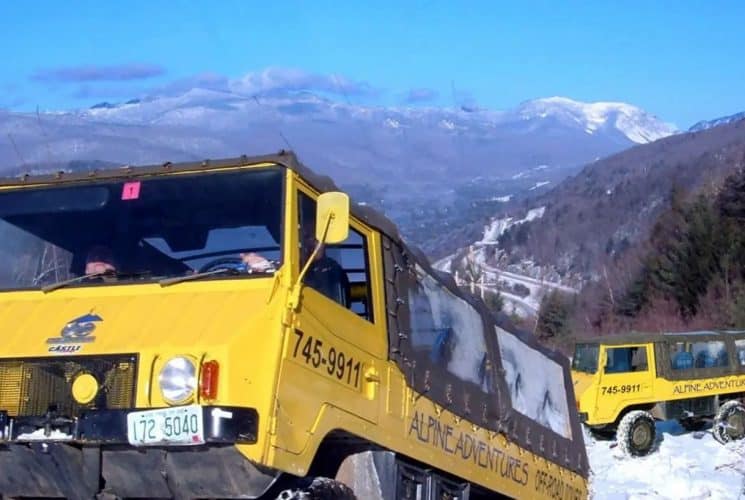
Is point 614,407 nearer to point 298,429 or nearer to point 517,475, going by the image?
point 517,475

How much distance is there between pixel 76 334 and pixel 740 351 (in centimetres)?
2165

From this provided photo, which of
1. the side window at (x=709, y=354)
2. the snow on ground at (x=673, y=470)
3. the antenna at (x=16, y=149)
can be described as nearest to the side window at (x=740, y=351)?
the side window at (x=709, y=354)

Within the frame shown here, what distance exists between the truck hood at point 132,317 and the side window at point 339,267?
448 mm

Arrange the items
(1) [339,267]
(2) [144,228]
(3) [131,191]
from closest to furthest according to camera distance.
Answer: (2) [144,228] → (3) [131,191] → (1) [339,267]

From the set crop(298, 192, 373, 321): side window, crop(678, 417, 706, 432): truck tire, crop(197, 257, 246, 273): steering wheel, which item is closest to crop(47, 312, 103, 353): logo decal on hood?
crop(197, 257, 246, 273): steering wheel

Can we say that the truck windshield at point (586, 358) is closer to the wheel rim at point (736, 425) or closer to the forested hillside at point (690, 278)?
the wheel rim at point (736, 425)

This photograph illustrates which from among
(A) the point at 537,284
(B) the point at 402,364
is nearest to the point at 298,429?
(B) the point at 402,364

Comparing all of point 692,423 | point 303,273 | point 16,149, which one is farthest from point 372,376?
point 692,423

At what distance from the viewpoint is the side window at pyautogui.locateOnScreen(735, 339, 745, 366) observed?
2553cm

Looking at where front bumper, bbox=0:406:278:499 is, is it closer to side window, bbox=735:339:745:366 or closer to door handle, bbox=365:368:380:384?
door handle, bbox=365:368:380:384

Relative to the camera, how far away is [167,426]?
18.8 feet

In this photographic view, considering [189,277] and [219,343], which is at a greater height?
[189,277]

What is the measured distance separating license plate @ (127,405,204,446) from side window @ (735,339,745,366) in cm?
2147

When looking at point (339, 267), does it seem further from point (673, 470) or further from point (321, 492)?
point (673, 470)
